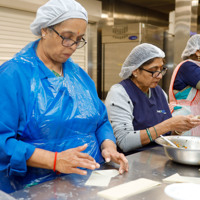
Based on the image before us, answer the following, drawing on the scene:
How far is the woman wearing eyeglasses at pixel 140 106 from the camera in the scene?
1.75 m

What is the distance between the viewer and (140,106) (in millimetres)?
A: 1949

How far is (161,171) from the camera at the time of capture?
127 centimetres

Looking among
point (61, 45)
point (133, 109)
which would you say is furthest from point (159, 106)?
point (61, 45)

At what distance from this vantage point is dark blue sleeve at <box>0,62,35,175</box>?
43.1 inches

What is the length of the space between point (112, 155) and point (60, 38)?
1.97 ft

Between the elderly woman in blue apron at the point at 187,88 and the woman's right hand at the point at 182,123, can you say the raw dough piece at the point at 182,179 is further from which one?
the elderly woman in blue apron at the point at 187,88

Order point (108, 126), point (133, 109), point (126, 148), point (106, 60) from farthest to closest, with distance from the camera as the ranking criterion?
point (106, 60) < point (133, 109) < point (126, 148) < point (108, 126)

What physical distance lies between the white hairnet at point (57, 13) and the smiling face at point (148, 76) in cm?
80

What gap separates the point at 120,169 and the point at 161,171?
0.20 m

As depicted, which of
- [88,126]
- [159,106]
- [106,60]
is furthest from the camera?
[106,60]

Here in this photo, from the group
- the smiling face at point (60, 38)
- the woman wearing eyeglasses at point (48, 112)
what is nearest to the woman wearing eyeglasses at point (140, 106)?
the woman wearing eyeglasses at point (48, 112)

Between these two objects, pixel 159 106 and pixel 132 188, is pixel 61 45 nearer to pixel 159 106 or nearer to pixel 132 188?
pixel 132 188

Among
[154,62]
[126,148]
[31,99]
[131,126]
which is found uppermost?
[154,62]

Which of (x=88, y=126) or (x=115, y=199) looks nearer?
(x=115, y=199)
